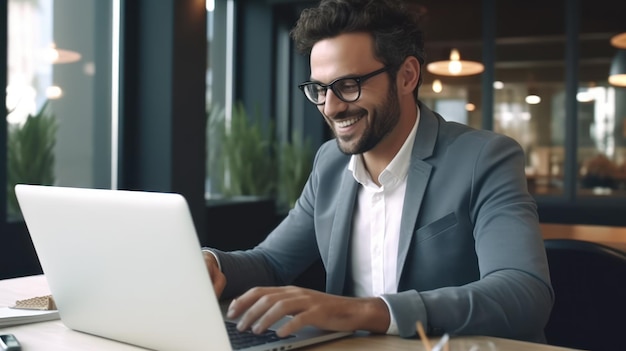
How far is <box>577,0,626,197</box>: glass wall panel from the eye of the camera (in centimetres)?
619

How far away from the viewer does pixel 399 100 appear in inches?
67.3

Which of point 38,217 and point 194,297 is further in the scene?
point 38,217

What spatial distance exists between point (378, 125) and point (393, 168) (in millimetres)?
116

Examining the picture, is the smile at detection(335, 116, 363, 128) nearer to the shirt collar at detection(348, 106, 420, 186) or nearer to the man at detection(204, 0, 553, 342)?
the man at detection(204, 0, 553, 342)

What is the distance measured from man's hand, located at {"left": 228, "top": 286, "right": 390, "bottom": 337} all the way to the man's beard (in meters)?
0.55

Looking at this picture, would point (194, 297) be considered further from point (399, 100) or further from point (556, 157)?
point (556, 157)

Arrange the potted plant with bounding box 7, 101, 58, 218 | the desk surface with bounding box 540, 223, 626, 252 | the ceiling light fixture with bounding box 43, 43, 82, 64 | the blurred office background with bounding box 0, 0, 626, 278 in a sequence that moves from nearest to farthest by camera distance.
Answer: the desk surface with bounding box 540, 223, 626, 252 → the potted plant with bounding box 7, 101, 58, 218 → the blurred office background with bounding box 0, 0, 626, 278 → the ceiling light fixture with bounding box 43, 43, 82, 64

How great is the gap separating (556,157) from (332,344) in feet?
18.7

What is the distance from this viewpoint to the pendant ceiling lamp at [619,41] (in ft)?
20.2

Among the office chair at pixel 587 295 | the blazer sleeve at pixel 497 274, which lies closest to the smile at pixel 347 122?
the blazer sleeve at pixel 497 274

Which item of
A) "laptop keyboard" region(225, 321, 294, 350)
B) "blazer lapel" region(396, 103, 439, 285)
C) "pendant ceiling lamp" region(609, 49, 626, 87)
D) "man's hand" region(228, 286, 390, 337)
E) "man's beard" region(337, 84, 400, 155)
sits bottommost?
"laptop keyboard" region(225, 321, 294, 350)

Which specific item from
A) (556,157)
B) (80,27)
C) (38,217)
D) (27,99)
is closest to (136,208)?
(38,217)

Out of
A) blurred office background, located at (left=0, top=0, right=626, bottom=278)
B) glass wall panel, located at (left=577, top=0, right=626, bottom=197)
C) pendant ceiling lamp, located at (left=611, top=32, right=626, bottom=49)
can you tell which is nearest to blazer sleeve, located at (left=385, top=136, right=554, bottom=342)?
blurred office background, located at (left=0, top=0, right=626, bottom=278)

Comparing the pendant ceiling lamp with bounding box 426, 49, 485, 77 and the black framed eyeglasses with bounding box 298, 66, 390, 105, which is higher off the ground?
the pendant ceiling lamp with bounding box 426, 49, 485, 77
